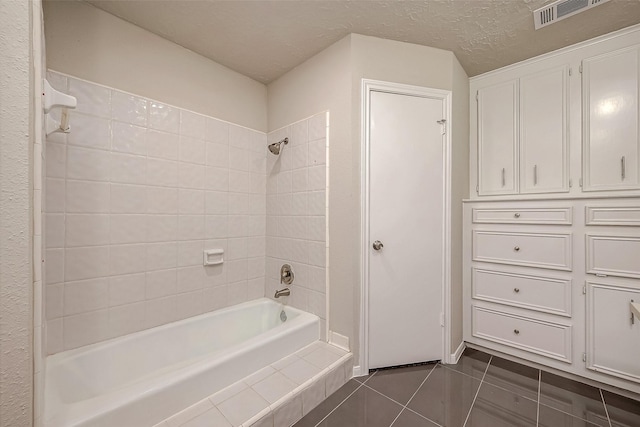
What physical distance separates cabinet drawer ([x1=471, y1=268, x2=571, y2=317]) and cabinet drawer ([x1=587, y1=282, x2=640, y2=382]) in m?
0.12

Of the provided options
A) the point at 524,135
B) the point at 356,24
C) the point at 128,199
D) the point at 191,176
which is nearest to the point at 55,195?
the point at 128,199

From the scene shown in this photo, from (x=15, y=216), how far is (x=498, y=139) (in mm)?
2654

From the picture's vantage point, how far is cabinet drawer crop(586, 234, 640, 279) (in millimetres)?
1513

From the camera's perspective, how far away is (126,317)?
5.03ft

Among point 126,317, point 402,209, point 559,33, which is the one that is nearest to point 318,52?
point 402,209

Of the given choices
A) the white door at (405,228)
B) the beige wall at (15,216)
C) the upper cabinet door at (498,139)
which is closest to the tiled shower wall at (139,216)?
the white door at (405,228)

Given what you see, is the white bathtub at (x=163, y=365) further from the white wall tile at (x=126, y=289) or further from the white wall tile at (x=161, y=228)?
the white wall tile at (x=161, y=228)

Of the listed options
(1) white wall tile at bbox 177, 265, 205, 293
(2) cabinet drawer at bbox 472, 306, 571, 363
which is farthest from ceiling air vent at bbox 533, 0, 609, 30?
(1) white wall tile at bbox 177, 265, 205, 293

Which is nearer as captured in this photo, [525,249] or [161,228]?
[161,228]

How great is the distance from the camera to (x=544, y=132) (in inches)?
72.7

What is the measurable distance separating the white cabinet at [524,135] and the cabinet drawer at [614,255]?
1.28 ft

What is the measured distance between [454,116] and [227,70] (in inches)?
68.9

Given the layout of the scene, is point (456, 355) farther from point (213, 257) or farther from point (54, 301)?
point (54, 301)

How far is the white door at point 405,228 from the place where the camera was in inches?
67.6
